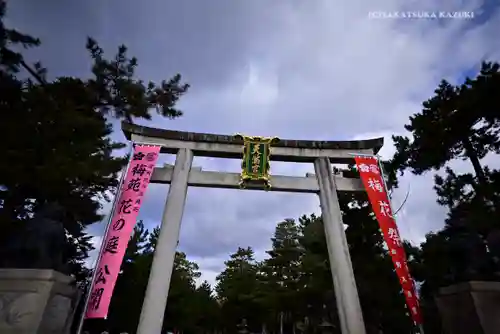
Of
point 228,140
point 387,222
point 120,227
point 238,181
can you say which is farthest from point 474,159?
point 120,227

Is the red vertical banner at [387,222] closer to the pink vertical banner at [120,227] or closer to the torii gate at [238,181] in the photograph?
the torii gate at [238,181]

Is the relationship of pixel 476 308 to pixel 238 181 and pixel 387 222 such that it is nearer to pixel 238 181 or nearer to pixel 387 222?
pixel 387 222

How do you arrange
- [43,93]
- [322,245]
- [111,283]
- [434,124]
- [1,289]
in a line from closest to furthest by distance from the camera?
[1,289] → [111,283] → [43,93] → [434,124] → [322,245]

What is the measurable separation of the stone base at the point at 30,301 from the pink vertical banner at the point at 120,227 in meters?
1.35

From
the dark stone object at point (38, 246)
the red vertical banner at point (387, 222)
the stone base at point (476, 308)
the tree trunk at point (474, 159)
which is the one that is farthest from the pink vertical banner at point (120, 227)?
the tree trunk at point (474, 159)

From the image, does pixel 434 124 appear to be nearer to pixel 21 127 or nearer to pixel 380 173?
pixel 380 173

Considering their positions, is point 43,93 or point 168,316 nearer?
point 43,93

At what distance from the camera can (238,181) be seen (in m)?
9.25

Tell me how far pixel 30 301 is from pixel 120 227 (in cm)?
272

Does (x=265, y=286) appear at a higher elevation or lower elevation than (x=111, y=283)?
higher

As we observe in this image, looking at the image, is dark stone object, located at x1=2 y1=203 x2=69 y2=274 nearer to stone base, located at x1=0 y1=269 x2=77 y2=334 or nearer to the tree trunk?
stone base, located at x1=0 y1=269 x2=77 y2=334

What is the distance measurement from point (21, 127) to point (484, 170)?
10259 millimetres

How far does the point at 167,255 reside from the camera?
809cm

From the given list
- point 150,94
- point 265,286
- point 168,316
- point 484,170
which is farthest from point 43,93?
point 265,286
